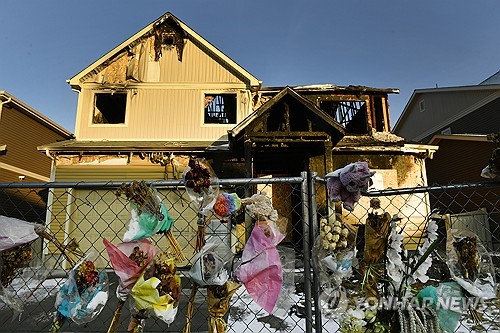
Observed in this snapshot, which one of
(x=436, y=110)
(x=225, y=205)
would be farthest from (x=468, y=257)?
(x=436, y=110)

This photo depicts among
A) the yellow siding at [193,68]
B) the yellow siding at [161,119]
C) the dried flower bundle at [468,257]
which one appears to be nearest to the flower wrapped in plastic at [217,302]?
the dried flower bundle at [468,257]

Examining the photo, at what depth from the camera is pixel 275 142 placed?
8.98 m

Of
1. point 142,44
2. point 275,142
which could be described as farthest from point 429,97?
point 142,44

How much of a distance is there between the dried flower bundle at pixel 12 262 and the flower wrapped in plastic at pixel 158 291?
92 centimetres

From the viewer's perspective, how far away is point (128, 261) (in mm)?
1658

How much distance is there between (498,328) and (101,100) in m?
12.5

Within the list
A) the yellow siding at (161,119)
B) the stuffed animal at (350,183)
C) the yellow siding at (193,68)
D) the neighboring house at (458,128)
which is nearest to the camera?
the stuffed animal at (350,183)

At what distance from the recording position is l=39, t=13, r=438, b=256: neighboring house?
9594 mm

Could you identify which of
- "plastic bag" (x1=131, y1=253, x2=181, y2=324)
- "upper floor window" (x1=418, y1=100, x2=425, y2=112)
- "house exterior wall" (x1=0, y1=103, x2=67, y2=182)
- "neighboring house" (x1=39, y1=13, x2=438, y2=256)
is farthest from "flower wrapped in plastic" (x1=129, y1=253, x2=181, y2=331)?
"upper floor window" (x1=418, y1=100, x2=425, y2=112)

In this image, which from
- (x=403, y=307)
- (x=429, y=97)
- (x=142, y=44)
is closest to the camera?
(x=403, y=307)

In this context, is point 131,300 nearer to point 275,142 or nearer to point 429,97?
point 275,142

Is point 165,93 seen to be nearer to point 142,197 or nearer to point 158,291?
point 142,197

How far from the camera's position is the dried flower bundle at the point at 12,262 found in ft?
6.50

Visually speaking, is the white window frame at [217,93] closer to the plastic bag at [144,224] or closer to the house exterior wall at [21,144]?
the house exterior wall at [21,144]
